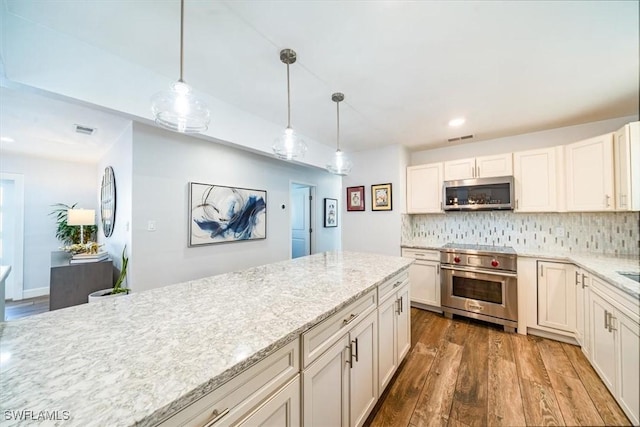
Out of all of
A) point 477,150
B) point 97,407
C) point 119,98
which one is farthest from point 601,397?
point 477,150

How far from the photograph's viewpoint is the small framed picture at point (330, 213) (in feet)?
17.2

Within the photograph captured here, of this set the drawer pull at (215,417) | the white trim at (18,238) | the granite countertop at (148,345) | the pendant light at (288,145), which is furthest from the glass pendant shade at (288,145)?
the white trim at (18,238)

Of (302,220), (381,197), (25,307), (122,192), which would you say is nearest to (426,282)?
(381,197)

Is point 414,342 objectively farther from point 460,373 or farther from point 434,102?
point 434,102

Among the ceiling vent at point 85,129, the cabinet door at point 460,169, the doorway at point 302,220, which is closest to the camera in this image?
the ceiling vent at point 85,129

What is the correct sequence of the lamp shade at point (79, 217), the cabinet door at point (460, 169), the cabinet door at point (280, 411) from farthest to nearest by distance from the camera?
the lamp shade at point (79, 217)
the cabinet door at point (460, 169)
the cabinet door at point (280, 411)

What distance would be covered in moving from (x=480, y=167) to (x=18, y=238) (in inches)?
251

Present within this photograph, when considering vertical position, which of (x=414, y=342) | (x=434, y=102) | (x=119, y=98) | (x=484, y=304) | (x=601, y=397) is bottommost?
(x=414, y=342)

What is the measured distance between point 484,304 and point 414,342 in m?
0.99

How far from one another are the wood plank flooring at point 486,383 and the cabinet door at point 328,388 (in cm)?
44

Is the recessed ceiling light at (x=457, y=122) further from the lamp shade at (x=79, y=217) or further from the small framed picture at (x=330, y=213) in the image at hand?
the lamp shade at (x=79, y=217)

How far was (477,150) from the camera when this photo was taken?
3.29 m

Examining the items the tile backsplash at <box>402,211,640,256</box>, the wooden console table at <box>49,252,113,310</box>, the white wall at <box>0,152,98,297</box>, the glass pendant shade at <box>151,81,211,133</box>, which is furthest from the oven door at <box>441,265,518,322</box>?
the white wall at <box>0,152,98,297</box>

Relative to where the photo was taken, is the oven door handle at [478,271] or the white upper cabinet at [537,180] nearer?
the white upper cabinet at [537,180]
